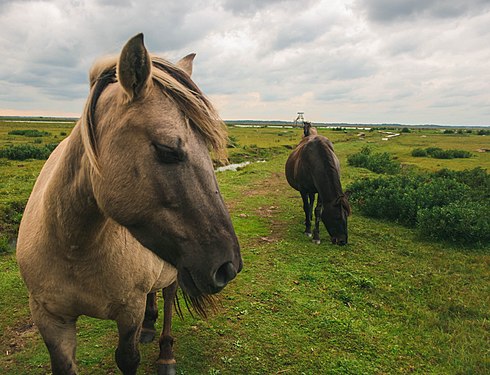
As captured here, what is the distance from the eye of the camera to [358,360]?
12.9 feet

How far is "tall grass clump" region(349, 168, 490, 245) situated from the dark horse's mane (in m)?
8.01

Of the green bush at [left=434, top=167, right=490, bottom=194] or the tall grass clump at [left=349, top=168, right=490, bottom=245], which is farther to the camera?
the green bush at [left=434, top=167, right=490, bottom=194]

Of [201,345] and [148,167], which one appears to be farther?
[201,345]

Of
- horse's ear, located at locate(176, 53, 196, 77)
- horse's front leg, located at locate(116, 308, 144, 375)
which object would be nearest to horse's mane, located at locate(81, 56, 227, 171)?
horse's ear, located at locate(176, 53, 196, 77)

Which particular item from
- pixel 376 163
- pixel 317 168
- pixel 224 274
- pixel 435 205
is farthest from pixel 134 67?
pixel 376 163

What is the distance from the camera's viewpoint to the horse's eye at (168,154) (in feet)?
5.42

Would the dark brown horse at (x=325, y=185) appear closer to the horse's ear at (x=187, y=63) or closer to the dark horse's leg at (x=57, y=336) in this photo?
the horse's ear at (x=187, y=63)

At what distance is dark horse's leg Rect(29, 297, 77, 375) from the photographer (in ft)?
7.93

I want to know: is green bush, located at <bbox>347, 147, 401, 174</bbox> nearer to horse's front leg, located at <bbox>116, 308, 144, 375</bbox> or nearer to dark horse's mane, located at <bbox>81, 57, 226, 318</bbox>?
horse's front leg, located at <bbox>116, 308, 144, 375</bbox>

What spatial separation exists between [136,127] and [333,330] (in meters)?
4.03

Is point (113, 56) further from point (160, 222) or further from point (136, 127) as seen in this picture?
point (160, 222)

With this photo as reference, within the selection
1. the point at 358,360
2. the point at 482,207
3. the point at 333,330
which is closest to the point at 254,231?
the point at 333,330

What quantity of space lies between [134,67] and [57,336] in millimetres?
2082

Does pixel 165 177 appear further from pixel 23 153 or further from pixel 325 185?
pixel 23 153
